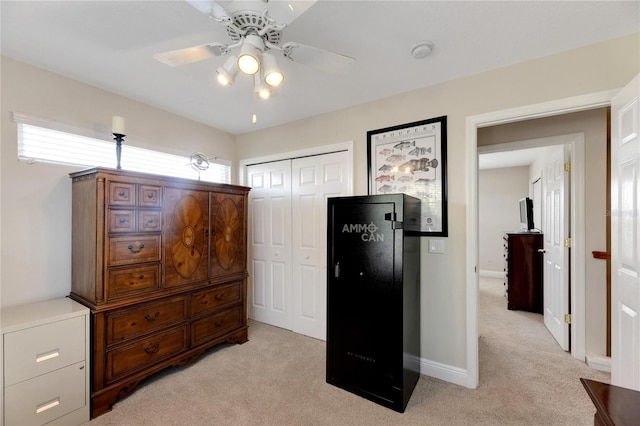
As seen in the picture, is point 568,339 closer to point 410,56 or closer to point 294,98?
point 410,56

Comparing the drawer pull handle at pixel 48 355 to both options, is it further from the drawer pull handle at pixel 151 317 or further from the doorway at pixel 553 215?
the doorway at pixel 553 215

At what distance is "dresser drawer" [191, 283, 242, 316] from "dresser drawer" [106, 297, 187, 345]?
0.11 m

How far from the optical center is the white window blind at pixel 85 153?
6.78 ft

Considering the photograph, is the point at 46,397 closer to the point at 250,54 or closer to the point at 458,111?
the point at 250,54

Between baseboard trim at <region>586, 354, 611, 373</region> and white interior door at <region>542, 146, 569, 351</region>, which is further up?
white interior door at <region>542, 146, 569, 351</region>

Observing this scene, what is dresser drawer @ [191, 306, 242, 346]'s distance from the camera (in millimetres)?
2516

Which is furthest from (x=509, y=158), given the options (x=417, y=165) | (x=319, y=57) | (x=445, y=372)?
(x=319, y=57)

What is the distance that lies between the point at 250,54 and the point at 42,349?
84.2 inches

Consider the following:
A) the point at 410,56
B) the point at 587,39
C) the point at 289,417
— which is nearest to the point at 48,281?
the point at 289,417

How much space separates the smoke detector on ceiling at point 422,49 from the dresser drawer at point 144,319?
106 inches

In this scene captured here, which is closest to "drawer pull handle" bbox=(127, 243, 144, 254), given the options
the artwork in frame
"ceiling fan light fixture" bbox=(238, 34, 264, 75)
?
"ceiling fan light fixture" bbox=(238, 34, 264, 75)

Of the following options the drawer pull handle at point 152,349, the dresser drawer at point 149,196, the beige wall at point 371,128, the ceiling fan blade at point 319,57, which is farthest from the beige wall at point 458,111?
the drawer pull handle at point 152,349

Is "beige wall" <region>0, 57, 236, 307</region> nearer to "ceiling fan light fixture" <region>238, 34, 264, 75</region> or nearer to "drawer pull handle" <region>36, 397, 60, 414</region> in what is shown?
"drawer pull handle" <region>36, 397, 60, 414</region>

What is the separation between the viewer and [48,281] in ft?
6.91
